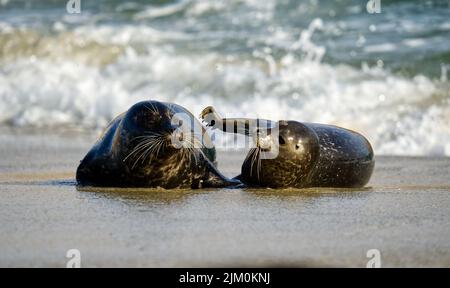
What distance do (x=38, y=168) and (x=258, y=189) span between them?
2221mm

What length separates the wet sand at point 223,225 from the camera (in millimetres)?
4441

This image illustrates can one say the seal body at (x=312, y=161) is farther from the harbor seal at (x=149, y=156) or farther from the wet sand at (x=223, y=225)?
the harbor seal at (x=149, y=156)

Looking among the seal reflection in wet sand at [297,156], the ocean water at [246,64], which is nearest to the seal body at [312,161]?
the seal reflection in wet sand at [297,156]

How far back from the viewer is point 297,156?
6457mm

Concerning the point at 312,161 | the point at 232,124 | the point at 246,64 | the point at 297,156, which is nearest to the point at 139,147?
the point at 232,124

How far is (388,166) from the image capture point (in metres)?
8.23

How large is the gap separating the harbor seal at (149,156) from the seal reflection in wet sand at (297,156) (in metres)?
0.27

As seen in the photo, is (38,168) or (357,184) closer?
(357,184)

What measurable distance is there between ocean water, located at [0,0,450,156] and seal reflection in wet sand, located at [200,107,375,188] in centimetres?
245

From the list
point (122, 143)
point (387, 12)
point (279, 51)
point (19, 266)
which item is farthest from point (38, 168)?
point (387, 12)

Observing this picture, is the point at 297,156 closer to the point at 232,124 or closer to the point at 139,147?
the point at 232,124

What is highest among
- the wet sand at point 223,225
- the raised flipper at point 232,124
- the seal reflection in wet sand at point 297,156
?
the raised flipper at point 232,124
